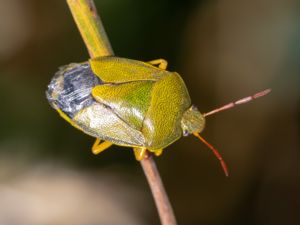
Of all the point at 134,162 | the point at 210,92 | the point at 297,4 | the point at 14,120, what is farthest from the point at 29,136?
the point at 297,4

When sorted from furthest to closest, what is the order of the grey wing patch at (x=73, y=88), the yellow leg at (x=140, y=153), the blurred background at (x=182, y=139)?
the blurred background at (x=182, y=139)
the grey wing patch at (x=73, y=88)
the yellow leg at (x=140, y=153)

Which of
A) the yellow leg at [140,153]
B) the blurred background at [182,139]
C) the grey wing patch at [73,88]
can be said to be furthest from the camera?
the blurred background at [182,139]

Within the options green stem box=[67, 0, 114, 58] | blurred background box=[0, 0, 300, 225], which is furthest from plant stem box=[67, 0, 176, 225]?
blurred background box=[0, 0, 300, 225]

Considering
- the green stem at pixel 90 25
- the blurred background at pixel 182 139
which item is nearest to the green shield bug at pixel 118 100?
the green stem at pixel 90 25

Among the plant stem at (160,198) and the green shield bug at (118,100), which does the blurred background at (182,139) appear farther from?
the plant stem at (160,198)

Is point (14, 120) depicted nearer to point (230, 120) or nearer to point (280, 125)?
point (230, 120)

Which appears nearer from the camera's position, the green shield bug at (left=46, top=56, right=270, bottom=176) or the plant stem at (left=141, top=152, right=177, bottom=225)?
the plant stem at (left=141, top=152, right=177, bottom=225)

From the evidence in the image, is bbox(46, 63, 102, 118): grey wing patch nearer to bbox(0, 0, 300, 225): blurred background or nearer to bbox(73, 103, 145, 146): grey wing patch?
bbox(73, 103, 145, 146): grey wing patch
